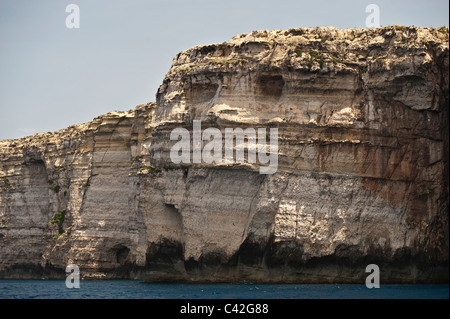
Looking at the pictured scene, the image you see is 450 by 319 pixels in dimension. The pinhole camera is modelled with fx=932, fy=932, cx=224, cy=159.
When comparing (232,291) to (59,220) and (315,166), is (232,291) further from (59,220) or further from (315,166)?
(59,220)

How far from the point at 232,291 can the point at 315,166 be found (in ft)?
25.4

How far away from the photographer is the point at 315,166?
4553 cm

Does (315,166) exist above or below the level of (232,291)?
above

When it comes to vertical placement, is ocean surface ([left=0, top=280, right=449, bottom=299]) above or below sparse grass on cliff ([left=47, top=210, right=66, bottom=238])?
below

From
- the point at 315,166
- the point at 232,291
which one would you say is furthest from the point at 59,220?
the point at 232,291

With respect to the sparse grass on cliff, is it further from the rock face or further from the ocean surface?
the rock face

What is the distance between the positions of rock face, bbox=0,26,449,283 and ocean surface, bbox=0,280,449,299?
155cm

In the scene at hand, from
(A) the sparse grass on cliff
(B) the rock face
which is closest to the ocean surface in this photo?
(B) the rock face

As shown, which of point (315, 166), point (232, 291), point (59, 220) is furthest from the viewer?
point (59, 220)

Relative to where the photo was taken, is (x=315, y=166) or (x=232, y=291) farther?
(x=315, y=166)

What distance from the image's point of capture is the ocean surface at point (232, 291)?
1540 inches

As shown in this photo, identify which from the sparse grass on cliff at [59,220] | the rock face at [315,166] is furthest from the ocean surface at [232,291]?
the sparse grass on cliff at [59,220]

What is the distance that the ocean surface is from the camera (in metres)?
39.1

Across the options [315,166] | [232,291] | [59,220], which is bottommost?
[232,291]
